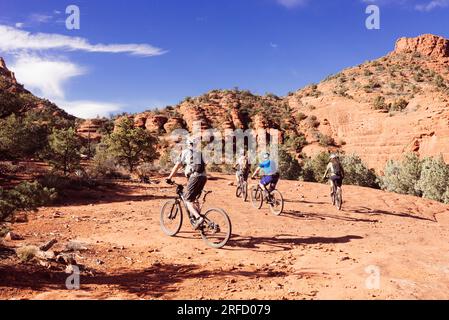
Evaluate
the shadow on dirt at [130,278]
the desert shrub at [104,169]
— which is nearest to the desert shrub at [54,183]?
the desert shrub at [104,169]

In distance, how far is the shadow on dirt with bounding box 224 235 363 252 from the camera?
8.13m

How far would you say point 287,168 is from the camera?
36312 mm

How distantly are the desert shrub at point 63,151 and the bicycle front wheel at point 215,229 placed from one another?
49.0 feet

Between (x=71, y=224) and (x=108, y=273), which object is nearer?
(x=108, y=273)

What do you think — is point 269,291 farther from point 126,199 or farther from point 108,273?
point 126,199

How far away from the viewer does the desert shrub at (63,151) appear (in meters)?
20.8

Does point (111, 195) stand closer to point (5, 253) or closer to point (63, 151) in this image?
point (63, 151)

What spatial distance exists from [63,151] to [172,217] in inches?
568

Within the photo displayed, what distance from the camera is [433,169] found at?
27.4 m

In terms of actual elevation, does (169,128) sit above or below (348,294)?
above

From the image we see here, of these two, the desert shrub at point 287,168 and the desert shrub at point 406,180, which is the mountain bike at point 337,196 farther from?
the desert shrub at point 287,168

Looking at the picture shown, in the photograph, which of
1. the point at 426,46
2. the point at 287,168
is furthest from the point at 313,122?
the point at 426,46

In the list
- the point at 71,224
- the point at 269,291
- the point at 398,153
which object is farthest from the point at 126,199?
the point at 398,153

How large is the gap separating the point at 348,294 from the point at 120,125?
24707 mm
